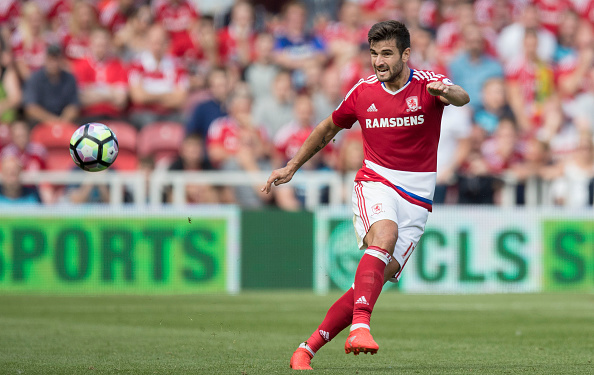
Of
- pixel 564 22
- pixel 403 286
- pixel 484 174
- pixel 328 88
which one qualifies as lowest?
pixel 403 286

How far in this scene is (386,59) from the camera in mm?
6348

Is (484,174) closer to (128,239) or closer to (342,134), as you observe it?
(342,134)

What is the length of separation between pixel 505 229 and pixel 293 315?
467 centimetres

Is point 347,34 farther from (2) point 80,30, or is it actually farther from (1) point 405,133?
(1) point 405,133

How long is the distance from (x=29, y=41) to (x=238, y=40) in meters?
3.67

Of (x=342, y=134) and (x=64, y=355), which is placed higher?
(x=342, y=134)

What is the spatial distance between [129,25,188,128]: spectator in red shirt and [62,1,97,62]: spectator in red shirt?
4.02ft

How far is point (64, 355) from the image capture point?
728cm

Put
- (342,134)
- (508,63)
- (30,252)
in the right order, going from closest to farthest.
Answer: (30,252)
(342,134)
(508,63)

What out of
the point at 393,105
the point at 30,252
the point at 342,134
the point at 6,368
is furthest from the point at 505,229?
the point at 6,368

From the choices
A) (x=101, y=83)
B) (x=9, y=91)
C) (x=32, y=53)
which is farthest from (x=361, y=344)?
(x=32, y=53)

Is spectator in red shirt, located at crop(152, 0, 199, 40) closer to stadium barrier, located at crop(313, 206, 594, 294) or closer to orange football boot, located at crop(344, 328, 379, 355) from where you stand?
stadium barrier, located at crop(313, 206, 594, 294)

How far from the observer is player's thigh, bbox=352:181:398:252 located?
6.36m

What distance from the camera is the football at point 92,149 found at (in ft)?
27.1
